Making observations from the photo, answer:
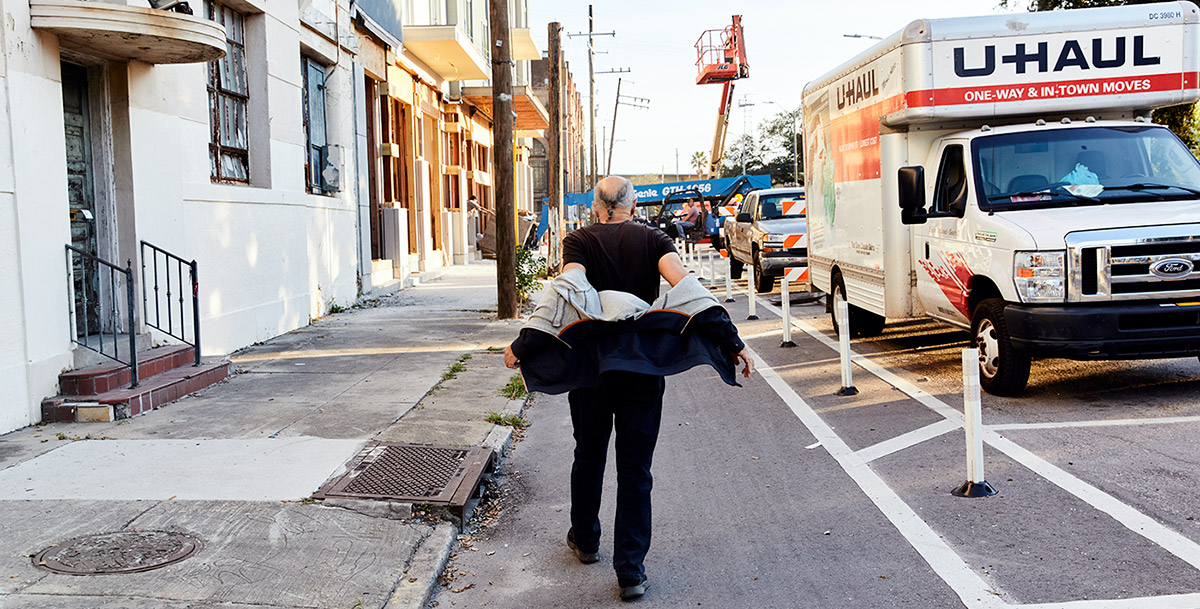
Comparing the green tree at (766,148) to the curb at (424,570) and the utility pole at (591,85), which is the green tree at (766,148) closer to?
the utility pole at (591,85)

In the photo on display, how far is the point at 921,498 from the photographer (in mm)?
5977

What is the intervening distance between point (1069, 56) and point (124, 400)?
8.64 meters

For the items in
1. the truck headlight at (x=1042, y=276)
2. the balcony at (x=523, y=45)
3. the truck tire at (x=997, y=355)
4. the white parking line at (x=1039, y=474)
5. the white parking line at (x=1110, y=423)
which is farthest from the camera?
the balcony at (x=523, y=45)

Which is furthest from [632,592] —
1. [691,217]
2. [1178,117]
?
[691,217]

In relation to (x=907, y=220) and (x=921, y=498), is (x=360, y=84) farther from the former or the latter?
(x=921, y=498)

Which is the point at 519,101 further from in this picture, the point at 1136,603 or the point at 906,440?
the point at 1136,603

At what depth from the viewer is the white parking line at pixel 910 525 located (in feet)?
15.0

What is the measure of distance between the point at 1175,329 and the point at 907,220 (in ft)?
8.28

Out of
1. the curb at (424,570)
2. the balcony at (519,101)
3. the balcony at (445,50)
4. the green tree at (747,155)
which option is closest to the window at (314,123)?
the balcony at (445,50)

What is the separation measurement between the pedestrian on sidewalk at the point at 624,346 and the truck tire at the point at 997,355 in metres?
4.45

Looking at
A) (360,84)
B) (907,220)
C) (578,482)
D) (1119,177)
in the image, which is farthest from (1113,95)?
(360,84)

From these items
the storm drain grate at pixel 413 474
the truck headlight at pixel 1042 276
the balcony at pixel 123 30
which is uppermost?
the balcony at pixel 123 30

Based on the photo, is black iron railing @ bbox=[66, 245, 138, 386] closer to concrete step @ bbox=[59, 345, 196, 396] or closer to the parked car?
concrete step @ bbox=[59, 345, 196, 396]

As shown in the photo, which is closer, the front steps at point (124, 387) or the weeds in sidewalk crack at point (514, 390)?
the front steps at point (124, 387)
